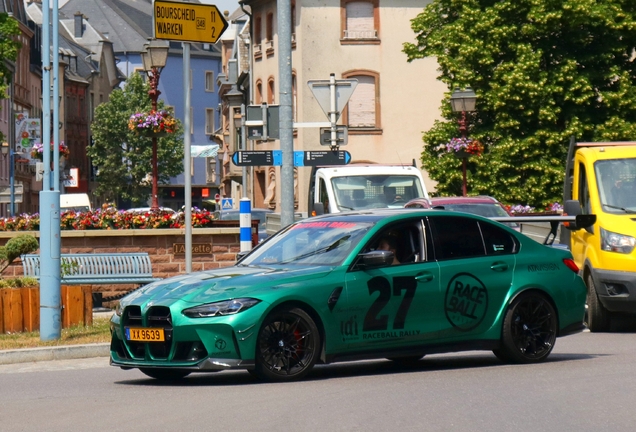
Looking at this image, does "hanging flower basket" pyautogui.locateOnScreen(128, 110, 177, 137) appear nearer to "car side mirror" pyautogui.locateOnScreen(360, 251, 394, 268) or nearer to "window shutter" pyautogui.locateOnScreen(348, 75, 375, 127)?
"car side mirror" pyautogui.locateOnScreen(360, 251, 394, 268)

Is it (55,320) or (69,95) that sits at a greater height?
(69,95)

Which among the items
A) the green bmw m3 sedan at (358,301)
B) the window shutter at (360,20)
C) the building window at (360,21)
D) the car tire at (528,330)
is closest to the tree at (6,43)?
the building window at (360,21)

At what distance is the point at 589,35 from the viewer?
42906mm

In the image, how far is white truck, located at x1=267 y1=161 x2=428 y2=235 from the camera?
76.1ft

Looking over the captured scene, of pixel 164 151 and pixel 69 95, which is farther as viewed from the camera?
pixel 69 95

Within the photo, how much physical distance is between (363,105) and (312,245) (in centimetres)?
4378

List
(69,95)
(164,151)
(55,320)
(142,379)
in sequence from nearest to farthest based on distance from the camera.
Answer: (142,379) < (55,320) < (164,151) < (69,95)

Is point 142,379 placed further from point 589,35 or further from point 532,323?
point 589,35

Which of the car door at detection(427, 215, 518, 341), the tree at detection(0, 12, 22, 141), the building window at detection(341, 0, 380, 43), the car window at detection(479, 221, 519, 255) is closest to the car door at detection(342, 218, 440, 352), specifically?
the car door at detection(427, 215, 518, 341)

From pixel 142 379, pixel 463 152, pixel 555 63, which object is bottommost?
pixel 142 379

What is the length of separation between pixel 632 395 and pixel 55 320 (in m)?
7.59

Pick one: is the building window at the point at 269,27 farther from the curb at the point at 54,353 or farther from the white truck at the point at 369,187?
the curb at the point at 54,353

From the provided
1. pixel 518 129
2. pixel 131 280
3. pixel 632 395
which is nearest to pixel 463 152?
pixel 518 129

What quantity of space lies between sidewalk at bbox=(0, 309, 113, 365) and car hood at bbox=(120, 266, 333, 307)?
351cm
